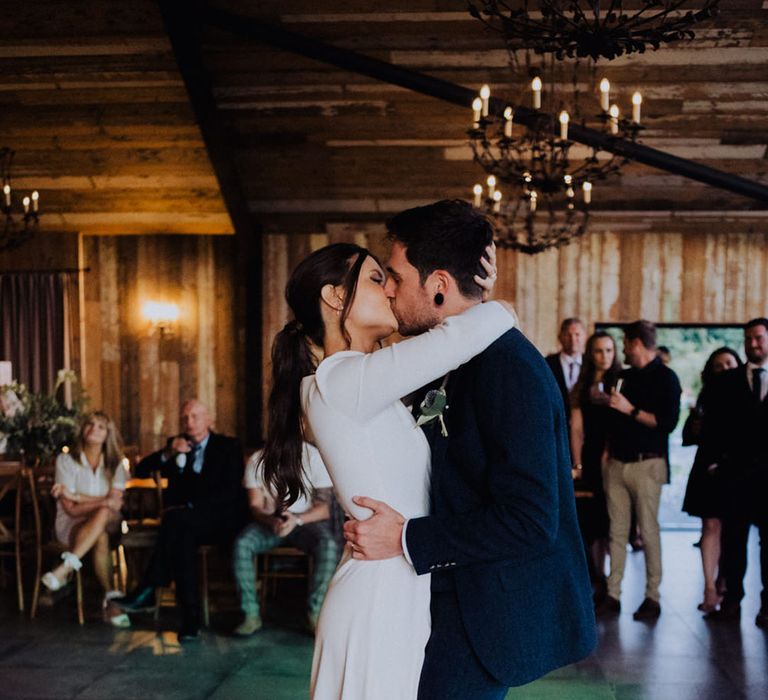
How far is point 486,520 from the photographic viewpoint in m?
1.86

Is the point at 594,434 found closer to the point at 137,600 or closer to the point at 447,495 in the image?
the point at 137,600

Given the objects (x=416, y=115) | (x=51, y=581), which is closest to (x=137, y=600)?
(x=51, y=581)

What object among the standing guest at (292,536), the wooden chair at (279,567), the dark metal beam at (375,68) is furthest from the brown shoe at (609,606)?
the dark metal beam at (375,68)

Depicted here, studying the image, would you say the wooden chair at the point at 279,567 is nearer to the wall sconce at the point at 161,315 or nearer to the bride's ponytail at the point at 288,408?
the bride's ponytail at the point at 288,408

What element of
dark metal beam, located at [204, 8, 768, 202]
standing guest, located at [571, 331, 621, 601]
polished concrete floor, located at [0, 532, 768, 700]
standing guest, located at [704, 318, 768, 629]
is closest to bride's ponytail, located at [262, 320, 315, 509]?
polished concrete floor, located at [0, 532, 768, 700]

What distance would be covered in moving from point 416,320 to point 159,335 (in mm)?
9466

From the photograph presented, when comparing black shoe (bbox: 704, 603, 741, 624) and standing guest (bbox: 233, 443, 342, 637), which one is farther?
black shoe (bbox: 704, 603, 741, 624)

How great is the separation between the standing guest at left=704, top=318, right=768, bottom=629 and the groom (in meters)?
4.21

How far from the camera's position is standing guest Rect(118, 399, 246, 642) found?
585 cm

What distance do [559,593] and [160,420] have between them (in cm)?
965

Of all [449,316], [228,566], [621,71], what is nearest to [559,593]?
[449,316]

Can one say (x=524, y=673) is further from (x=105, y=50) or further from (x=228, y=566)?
(x=105, y=50)

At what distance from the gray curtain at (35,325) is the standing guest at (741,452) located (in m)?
7.66

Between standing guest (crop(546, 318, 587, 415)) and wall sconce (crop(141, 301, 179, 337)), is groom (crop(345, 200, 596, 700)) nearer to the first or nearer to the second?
standing guest (crop(546, 318, 587, 415))
